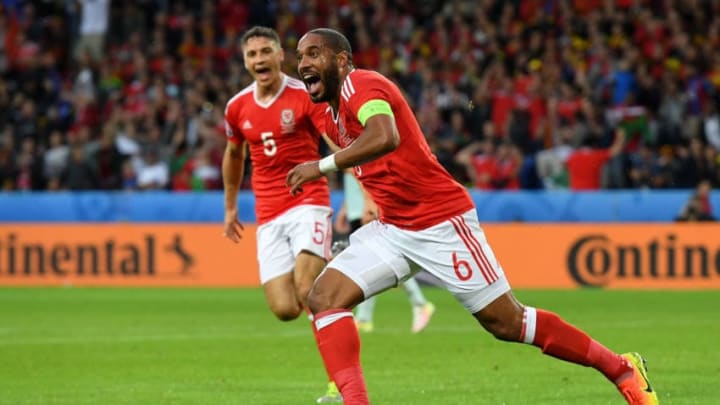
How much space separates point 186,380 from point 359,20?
17512mm

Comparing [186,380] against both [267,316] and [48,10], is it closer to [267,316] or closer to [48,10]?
[267,316]

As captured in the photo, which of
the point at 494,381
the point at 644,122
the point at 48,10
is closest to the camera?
the point at 494,381

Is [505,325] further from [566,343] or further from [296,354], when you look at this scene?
[296,354]

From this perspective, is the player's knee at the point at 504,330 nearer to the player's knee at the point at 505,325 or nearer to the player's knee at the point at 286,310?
the player's knee at the point at 505,325

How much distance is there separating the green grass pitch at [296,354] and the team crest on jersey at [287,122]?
5.97 ft

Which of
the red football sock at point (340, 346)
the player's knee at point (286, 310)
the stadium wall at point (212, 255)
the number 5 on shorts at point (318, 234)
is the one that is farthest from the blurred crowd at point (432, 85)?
the red football sock at point (340, 346)

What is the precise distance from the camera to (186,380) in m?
10.4

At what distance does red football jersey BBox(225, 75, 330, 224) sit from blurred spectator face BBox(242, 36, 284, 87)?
0.13m

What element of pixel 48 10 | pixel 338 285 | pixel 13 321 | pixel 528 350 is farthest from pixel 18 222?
pixel 338 285

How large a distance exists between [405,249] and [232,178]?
10.7 feet

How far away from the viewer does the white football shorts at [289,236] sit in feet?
33.7

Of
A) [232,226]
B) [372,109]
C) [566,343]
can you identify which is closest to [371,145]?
[372,109]

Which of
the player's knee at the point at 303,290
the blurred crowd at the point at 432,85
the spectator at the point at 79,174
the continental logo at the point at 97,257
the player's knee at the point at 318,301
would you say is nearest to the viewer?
the player's knee at the point at 318,301

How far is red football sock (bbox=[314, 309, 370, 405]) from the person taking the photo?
23.6 ft
